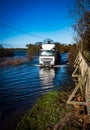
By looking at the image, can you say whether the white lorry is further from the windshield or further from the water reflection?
the water reflection

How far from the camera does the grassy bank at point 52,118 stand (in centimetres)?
712

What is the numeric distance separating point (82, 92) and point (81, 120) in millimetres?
3667

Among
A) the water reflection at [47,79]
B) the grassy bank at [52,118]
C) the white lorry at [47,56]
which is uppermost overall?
the white lorry at [47,56]

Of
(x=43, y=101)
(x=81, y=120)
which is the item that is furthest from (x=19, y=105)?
(x=81, y=120)

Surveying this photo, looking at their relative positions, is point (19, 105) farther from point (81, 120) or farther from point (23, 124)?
point (81, 120)

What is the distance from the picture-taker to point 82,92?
11.0 meters

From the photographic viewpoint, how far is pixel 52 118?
7.88m

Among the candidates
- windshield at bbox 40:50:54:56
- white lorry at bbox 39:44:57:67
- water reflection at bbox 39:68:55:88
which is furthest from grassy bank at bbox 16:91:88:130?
windshield at bbox 40:50:54:56

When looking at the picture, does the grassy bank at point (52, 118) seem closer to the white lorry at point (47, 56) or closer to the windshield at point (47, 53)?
the white lorry at point (47, 56)

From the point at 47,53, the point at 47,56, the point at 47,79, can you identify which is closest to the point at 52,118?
the point at 47,79

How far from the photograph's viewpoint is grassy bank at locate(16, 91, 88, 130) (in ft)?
23.4

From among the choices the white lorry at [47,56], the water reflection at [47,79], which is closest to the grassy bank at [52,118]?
the water reflection at [47,79]

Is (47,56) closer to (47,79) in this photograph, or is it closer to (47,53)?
(47,53)

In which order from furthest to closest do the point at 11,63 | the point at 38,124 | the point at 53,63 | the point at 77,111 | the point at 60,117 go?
the point at 11,63, the point at 53,63, the point at 77,111, the point at 60,117, the point at 38,124
